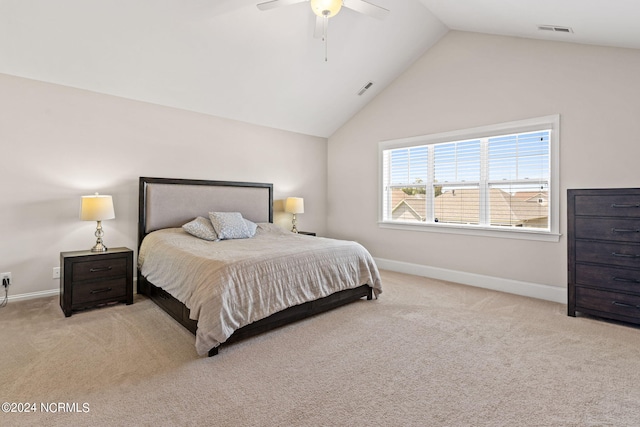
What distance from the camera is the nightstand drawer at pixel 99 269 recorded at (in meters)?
3.13

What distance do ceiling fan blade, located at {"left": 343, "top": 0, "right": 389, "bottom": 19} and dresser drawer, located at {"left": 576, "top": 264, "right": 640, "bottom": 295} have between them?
299 cm

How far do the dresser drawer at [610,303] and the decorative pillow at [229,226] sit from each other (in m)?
3.57

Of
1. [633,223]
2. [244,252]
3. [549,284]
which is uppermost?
[633,223]

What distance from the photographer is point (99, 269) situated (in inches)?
128

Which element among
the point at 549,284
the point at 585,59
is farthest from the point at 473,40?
the point at 549,284

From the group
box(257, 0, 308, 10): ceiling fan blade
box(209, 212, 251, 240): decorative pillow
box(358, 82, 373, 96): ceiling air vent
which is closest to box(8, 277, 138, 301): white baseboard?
box(209, 212, 251, 240): decorative pillow

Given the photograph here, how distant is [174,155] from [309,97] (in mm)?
2111

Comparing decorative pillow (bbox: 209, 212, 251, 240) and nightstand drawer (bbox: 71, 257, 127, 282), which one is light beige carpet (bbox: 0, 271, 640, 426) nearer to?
nightstand drawer (bbox: 71, 257, 127, 282)

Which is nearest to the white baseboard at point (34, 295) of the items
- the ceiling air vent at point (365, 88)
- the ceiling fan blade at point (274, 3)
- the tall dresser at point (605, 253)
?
the ceiling fan blade at point (274, 3)

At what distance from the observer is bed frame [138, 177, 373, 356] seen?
2.80 metres

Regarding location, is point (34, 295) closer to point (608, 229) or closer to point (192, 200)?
point (192, 200)

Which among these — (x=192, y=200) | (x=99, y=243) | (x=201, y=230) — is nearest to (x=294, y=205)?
(x=192, y=200)

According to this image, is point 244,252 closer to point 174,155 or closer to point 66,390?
point 66,390

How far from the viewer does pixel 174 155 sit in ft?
14.1
